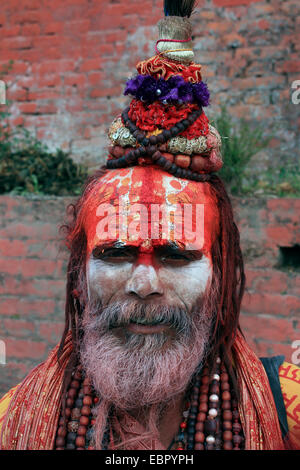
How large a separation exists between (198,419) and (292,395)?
38 cm

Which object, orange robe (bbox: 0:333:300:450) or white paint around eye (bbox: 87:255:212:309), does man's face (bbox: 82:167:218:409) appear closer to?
white paint around eye (bbox: 87:255:212:309)

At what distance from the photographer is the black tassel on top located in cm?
211

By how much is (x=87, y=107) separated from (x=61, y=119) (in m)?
0.34

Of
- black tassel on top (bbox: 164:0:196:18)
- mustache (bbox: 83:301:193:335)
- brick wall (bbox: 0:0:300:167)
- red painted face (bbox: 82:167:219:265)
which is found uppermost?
brick wall (bbox: 0:0:300:167)

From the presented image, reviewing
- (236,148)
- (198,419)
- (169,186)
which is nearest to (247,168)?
(236,148)

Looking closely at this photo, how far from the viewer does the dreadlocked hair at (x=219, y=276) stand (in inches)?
86.0

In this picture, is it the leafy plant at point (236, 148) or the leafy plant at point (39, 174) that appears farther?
the leafy plant at point (39, 174)

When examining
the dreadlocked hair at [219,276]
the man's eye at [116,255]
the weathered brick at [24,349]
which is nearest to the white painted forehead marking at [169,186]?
the dreadlocked hair at [219,276]

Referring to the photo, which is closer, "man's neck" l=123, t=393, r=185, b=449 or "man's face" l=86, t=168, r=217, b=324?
"man's face" l=86, t=168, r=217, b=324

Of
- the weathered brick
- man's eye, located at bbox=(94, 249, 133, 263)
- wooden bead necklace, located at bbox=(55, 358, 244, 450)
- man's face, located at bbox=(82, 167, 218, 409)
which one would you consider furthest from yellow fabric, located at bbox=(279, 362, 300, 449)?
the weathered brick

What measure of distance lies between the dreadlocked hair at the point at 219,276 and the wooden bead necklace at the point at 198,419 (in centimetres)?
4

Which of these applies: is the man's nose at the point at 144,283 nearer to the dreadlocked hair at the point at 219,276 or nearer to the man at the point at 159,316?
the man at the point at 159,316

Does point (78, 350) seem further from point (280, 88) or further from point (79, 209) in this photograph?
point (280, 88)

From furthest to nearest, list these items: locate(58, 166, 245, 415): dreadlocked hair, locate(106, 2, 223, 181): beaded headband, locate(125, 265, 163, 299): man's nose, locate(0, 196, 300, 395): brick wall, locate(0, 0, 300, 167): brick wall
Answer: locate(0, 0, 300, 167): brick wall → locate(0, 196, 300, 395): brick wall → locate(58, 166, 245, 415): dreadlocked hair → locate(106, 2, 223, 181): beaded headband → locate(125, 265, 163, 299): man's nose
